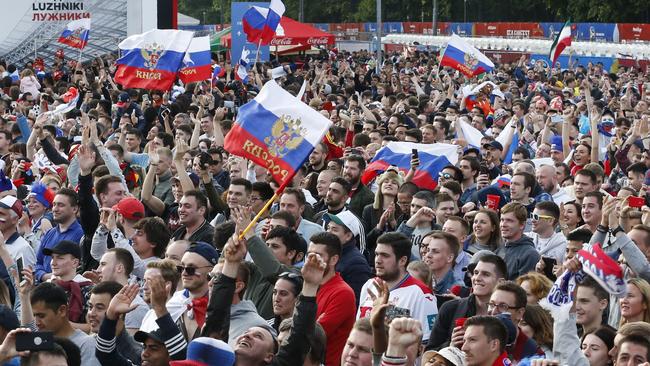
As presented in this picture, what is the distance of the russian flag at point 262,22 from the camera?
74.8 feet

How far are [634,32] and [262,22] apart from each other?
31.5 m

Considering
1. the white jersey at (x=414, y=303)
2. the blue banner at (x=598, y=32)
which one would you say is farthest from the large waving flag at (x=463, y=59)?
the blue banner at (x=598, y=32)

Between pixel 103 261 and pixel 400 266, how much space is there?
6.76ft

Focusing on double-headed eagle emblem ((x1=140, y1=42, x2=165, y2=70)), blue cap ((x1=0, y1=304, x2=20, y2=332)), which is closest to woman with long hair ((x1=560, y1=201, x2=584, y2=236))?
blue cap ((x1=0, y1=304, x2=20, y2=332))

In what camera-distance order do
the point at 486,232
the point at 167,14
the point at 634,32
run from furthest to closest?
the point at 634,32 → the point at 167,14 → the point at 486,232

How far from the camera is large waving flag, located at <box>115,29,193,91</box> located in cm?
1977

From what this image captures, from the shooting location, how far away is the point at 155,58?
19938 millimetres

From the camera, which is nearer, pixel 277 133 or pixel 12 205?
pixel 277 133

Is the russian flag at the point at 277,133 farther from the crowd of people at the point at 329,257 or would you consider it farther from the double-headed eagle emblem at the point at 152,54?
the double-headed eagle emblem at the point at 152,54

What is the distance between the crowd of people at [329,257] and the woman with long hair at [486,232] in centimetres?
1

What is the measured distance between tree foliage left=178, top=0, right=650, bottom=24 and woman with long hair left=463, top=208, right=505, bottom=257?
55.0m

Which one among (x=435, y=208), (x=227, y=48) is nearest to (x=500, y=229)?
(x=435, y=208)

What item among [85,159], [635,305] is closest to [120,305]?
[635,305]

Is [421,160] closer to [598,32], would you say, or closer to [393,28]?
[598,32]
